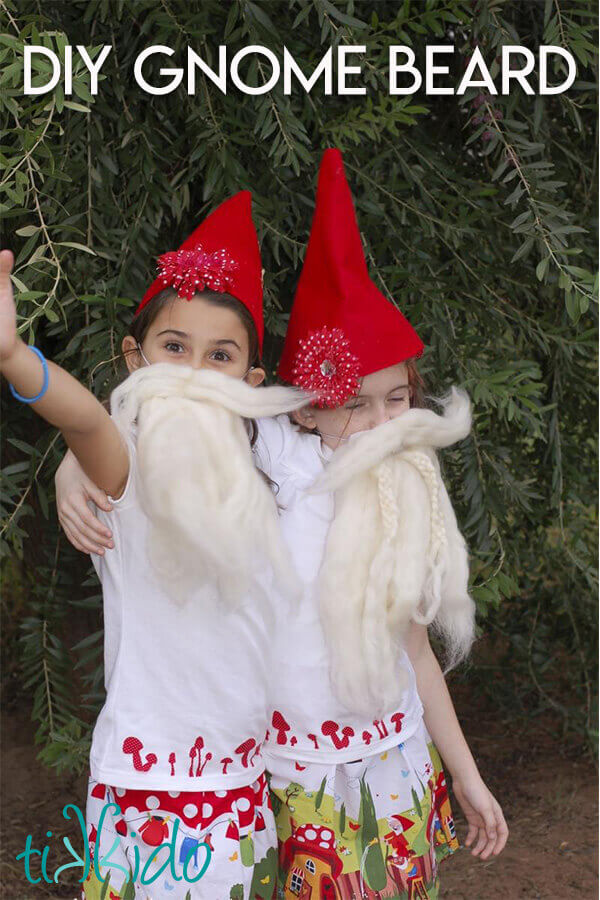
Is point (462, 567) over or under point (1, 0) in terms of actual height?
under

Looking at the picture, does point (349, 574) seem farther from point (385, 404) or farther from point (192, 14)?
point (192, 14)

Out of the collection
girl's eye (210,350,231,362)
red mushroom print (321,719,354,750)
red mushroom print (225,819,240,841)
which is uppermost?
girl's eye (210,350,231,362)

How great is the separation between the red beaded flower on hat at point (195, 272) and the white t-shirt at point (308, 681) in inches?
14.3

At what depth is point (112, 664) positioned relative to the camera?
5.55ft

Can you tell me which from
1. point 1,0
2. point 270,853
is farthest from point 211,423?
point 1,0

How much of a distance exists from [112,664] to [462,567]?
63 cm

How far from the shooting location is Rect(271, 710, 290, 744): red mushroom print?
5.81 feet

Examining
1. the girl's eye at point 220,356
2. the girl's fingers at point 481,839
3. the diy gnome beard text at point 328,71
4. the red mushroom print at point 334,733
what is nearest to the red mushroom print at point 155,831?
the red mushroom print at point 334,733

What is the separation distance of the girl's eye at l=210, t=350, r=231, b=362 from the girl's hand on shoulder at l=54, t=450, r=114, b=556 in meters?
0.30

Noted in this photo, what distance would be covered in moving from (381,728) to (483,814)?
32 cm

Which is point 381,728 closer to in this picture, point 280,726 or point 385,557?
point 280,726

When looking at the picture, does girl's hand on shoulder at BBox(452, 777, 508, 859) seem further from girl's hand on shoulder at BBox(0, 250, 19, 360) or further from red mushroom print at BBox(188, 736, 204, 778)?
girl's hand on shoulder at BBox(0, 250, 19, 360)

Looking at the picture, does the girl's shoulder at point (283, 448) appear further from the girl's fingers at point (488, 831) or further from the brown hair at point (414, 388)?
the girl's fingers at point (488, 831)

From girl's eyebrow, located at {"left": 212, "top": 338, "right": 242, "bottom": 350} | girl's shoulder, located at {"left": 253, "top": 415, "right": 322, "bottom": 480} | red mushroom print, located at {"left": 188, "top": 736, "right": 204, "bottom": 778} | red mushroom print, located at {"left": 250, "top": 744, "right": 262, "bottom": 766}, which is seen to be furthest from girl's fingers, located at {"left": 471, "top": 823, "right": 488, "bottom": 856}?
girl's eyebrow, located at {"left": 212, "top": 338, "right": 242, "bottom": 350}
